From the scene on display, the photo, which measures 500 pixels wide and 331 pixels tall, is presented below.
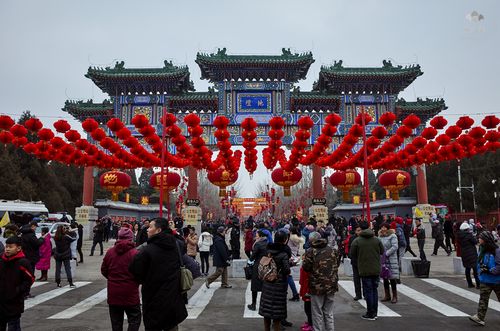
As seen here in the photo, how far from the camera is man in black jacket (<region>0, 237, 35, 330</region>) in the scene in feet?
15.1

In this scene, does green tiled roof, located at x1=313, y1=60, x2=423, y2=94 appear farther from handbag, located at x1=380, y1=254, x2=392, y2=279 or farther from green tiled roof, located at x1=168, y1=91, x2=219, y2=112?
handbag, located at x1=380, y1=254, x2=392, y2=279

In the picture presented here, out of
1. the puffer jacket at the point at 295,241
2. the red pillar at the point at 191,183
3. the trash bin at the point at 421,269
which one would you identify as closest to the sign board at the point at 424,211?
the red pillar at the point at 191,183

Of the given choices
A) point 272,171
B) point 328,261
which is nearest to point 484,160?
point 272,171

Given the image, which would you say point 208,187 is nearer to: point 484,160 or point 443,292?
point 484,160

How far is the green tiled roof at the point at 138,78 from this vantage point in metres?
26.0

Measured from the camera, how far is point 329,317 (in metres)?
5.44

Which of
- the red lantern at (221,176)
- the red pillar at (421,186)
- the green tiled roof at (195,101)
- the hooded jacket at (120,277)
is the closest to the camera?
the hooded jacket at (120,277)

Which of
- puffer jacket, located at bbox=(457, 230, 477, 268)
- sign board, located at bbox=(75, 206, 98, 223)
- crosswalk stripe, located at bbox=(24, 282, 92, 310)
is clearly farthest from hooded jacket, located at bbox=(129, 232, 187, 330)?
sign board, located at bbox=(75, 206, 98, 223)

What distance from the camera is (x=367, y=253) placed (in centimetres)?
696

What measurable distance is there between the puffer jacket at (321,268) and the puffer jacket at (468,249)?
548 cm

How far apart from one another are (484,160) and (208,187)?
41.0 m

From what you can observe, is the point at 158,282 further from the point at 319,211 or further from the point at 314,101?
the point at 314,101

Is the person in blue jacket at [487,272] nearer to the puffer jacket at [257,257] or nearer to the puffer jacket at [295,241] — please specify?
the puffer jacket at [257,257]

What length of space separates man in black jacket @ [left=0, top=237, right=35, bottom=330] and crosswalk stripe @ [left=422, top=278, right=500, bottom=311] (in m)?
7.91
